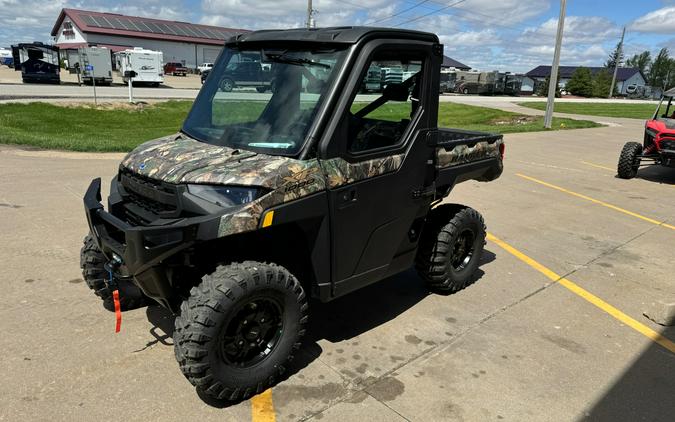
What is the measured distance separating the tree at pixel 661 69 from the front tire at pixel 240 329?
127m

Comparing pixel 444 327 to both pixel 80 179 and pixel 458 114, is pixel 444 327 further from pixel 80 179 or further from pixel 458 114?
pixel 458 114

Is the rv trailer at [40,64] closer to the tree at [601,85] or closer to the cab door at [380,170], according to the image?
the cab door at [380,170]

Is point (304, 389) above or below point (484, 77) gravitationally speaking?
below

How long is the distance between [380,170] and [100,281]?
2.28 meters

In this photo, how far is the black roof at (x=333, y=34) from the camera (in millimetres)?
3193

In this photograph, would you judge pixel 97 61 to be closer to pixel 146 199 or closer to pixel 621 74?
pixel 146 199

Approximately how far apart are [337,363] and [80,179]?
6332 mm

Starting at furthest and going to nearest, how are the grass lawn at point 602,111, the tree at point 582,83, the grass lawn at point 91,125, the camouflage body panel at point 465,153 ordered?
the tree at point 582,83 → the grass lawn at point 602,111 → the grass lawn at point 91,125 → the camouflage body panel at point 465,153

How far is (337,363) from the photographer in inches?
136

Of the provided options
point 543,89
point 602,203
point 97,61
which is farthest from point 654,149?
point 543,89

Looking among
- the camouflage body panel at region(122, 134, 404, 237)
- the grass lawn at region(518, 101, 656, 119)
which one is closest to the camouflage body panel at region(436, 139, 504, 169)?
the camouflage body panel at region(122, 134, 404, 237)

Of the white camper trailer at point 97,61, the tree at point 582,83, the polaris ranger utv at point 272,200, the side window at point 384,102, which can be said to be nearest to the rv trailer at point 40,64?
the white camper trailer at point 97,61

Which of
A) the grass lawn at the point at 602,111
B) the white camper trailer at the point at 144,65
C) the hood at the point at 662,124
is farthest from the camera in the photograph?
the white camper trailer at the point at 144,65

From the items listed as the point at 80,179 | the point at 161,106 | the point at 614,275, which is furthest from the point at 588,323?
the point at 161,106
